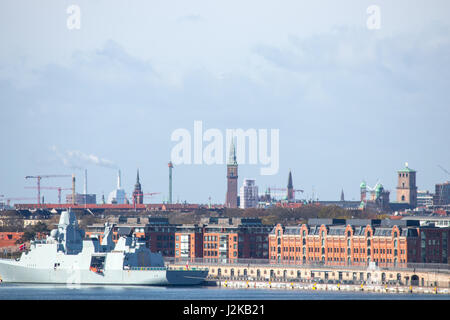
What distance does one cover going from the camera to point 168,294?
409ft

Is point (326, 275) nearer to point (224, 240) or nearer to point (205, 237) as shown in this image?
point (224, 240)

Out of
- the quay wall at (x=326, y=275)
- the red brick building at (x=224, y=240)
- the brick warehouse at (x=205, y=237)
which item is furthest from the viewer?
the brick warehouse at (x=205, y=237)

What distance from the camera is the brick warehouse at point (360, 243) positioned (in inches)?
5940

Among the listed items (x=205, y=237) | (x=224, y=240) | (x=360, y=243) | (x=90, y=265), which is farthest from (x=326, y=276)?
(x=205, y=237)

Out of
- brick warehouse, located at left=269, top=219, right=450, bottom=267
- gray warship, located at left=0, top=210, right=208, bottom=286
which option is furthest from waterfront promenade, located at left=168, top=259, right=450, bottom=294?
gray warship, located at left=0, top=210, right=208, bottom=286

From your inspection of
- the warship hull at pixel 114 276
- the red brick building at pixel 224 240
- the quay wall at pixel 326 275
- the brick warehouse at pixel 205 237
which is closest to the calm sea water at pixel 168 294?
the warship hull at pixel 114 276

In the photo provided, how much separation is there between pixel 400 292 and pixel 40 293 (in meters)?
33.7

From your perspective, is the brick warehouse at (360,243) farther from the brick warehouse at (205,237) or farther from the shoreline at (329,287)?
the shoreline at (329,287)

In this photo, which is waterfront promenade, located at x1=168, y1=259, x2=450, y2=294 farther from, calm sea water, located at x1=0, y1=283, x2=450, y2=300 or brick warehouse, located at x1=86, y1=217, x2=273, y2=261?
brick warehouse, located at x1=86, y1=217, x2=273, y2=261

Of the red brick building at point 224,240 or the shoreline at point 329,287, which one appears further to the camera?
the red brick building at point 224,240

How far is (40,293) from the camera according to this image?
125250 millimetres

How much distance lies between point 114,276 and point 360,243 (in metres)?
30.2
